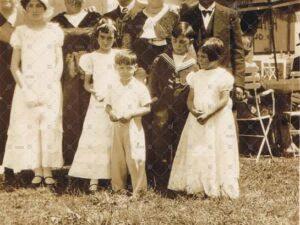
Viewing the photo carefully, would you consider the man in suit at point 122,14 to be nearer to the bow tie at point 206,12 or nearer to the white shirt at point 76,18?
the white shirt at point 76,18

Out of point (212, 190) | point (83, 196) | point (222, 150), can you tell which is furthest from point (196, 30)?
A: point (83, 196)

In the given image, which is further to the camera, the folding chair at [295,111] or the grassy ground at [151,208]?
the folding chair at [295,111]

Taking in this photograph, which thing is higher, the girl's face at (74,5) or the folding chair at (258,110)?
the girl's face at (74,5)

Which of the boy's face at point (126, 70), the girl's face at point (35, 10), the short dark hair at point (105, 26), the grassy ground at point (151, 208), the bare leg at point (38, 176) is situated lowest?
the grassy ground at point (151, 208)

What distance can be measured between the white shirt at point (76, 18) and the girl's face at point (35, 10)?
324 mm

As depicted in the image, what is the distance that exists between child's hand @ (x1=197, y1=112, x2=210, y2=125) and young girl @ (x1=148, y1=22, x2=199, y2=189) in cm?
37

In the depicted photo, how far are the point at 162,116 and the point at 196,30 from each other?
31.1 inches

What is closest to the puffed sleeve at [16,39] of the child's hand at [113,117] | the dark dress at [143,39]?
the dark dress at [143,39]

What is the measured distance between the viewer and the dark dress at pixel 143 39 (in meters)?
4.74

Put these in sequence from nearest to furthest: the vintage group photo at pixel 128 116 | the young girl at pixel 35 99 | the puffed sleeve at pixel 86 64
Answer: the vintage group photo at pixel 128 116 → the puffed sleeve at pixel 86 64 → the young girl at pixel 35 99

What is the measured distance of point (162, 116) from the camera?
15.2ft

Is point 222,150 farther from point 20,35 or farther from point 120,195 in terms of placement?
point 20,35

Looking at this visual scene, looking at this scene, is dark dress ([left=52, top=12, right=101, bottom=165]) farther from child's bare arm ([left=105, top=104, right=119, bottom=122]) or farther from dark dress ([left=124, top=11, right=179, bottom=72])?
child's bare arm ([left=105, top=104, right=119, bottom=122])

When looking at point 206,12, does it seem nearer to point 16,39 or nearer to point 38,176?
point 16,39
